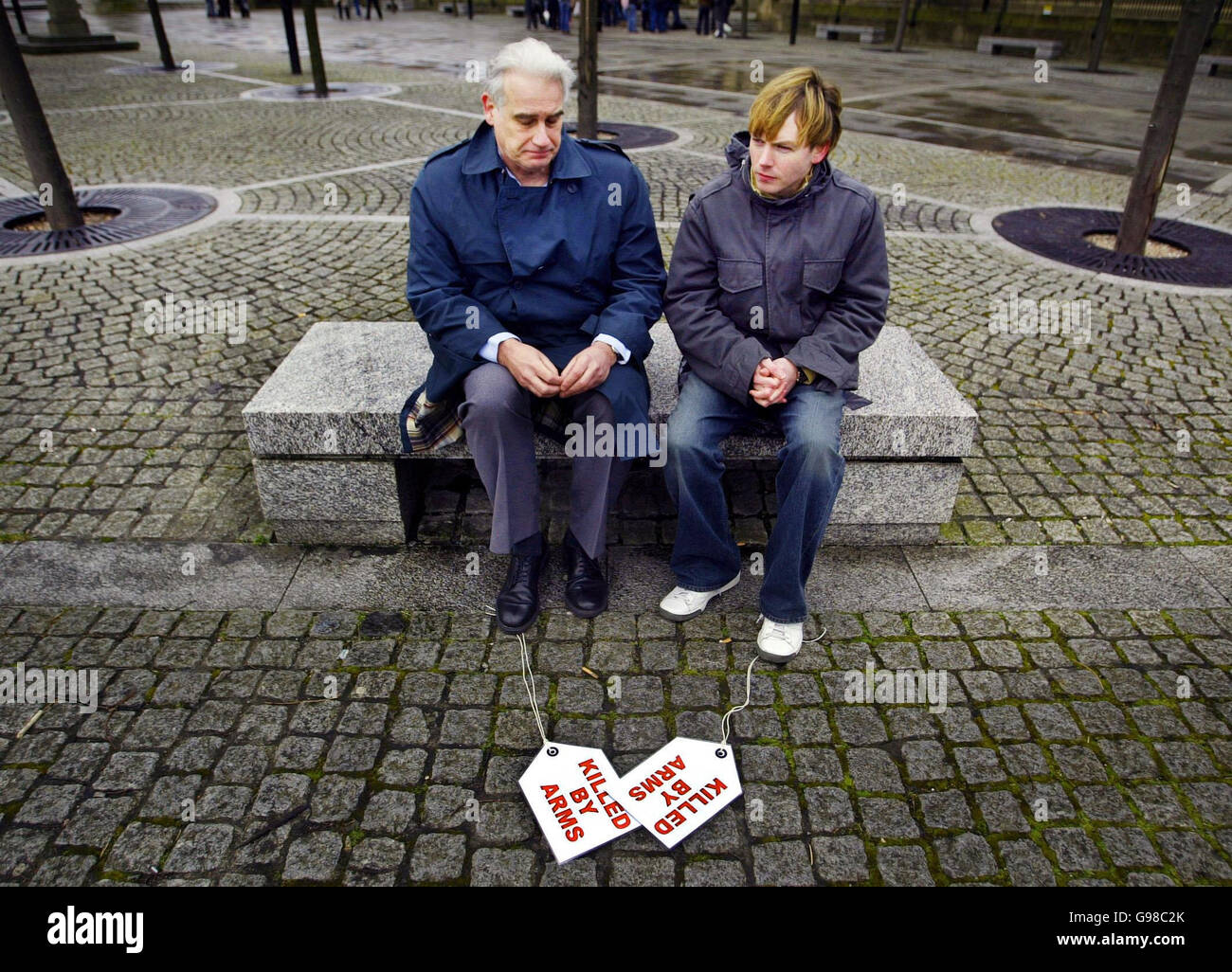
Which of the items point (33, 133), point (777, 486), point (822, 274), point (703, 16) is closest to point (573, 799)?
point (777, 486)

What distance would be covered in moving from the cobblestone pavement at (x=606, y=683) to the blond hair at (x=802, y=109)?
1561 mm

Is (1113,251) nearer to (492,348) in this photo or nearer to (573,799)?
(492,348)

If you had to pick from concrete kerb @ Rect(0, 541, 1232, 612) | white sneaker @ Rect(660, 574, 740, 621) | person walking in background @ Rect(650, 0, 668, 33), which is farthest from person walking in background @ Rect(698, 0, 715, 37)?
white sneaker @ Rect(660, 574, 740, 621)

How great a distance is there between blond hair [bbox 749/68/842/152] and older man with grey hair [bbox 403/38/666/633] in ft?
1.63

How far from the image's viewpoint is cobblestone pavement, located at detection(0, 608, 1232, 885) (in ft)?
7.88

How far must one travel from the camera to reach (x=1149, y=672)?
3.07 meters

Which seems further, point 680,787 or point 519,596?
point 519,596

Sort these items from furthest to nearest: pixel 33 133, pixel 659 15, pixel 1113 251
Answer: pixel 659 15 → pixel 1113 251 → pixel 33 133

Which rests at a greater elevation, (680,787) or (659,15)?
(659,15)

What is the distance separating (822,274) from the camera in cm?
314

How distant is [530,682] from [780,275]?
169 centimetres

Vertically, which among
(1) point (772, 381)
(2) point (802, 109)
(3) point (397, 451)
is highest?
(2) point (802, 109)

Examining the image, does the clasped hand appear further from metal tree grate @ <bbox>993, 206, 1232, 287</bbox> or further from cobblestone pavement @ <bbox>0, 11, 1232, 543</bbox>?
metal tree grate @ <bbox>993, 206, 1232, 287</bbox>
